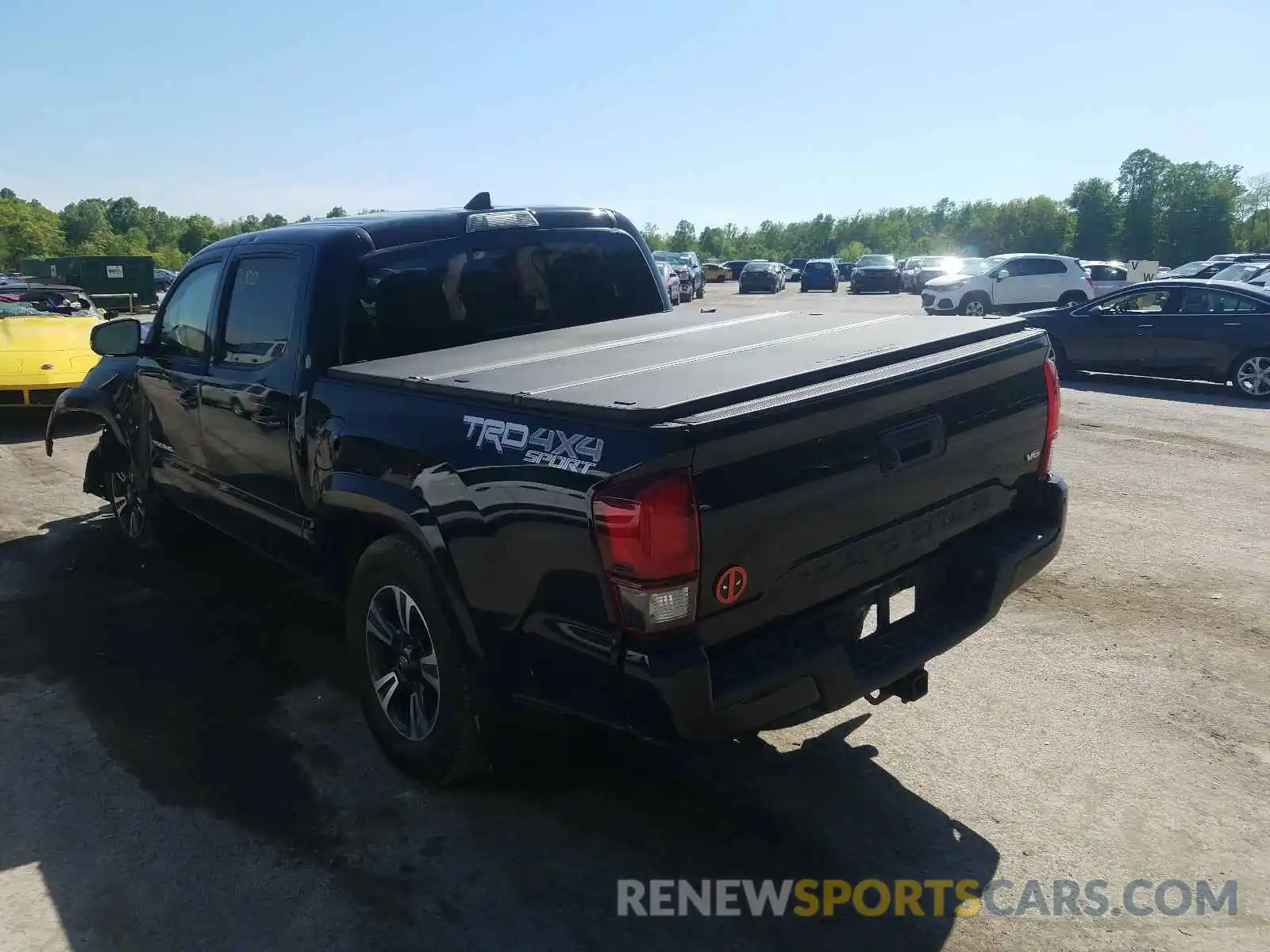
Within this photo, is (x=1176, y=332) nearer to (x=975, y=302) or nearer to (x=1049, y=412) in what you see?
(x=975, y=302)

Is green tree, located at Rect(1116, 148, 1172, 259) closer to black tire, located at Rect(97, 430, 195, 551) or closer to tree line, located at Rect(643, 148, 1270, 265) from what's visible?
tree line, located at Rect(643, 148, 1270, 265)

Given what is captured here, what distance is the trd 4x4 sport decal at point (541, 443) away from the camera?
2623 millimetres

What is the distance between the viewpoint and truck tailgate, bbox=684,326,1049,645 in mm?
2615

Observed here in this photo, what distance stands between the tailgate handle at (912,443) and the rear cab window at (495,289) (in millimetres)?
2081

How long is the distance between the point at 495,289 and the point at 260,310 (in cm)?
105

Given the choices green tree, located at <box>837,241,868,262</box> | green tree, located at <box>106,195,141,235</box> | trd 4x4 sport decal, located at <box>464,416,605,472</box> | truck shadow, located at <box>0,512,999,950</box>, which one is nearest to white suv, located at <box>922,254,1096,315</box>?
truck shadow, located at <box>0,512,999,950</box>

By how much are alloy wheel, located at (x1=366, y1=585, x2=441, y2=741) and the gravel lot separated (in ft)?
0.90

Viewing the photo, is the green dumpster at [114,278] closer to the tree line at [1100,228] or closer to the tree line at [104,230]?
the tree line at [104,230]

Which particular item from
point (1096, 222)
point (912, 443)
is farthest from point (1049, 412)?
point (1096, 222)

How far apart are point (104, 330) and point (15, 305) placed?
29.9 ft

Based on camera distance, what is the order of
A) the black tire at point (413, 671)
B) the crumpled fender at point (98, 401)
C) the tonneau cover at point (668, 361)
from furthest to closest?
1. the crumpled fender at point (98, 401)
2. the black tire at point (413, 671)
3. the tonneau cover at point (668, 361)

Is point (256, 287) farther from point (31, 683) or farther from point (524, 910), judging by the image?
point (524, 910)

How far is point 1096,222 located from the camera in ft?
373

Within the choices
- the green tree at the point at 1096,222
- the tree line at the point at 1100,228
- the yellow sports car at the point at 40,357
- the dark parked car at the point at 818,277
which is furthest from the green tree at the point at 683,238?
the yellow sports car at the point at 40,357
